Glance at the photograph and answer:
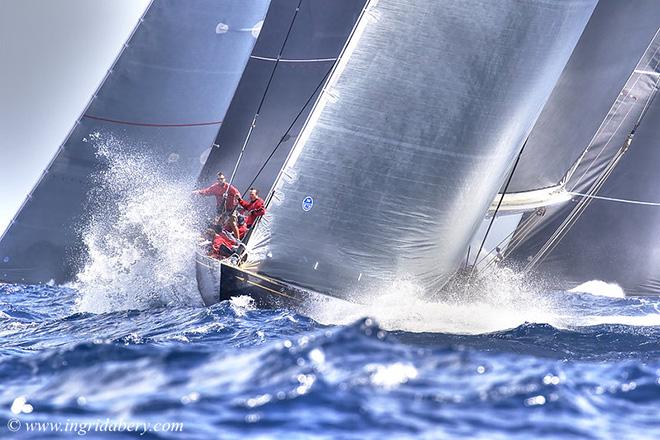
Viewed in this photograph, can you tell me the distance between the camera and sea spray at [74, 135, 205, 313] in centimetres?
1012

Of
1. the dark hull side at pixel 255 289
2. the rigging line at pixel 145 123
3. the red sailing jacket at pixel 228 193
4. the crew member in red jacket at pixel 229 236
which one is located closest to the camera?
the dark hull side at pixel 255 289

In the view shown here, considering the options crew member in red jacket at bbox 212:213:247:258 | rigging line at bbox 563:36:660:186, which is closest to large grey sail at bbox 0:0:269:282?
crew member in red jacket at bbox 212:213:247:258

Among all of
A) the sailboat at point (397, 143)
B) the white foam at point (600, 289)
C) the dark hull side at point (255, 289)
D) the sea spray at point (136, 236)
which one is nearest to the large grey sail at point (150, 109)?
the sea spray at point (136, 236)

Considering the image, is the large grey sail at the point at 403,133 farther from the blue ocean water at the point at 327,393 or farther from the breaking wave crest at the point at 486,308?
the blue ocean water at the point at 327,393

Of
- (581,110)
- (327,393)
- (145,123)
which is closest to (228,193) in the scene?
(145,123)

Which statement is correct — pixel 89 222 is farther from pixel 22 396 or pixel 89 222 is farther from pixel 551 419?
pixel 551 419

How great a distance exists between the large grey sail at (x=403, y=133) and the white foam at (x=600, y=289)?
3.71 metres

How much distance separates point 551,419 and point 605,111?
739 cm

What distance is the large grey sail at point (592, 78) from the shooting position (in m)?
10.8

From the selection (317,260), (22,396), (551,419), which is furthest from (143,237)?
(551,419)

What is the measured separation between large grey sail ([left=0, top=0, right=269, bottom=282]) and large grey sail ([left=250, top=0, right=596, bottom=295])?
3542 mm

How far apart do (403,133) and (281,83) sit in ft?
15.3

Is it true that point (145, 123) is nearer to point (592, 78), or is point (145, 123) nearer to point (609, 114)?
point (592, 78)

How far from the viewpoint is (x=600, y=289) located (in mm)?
12664
